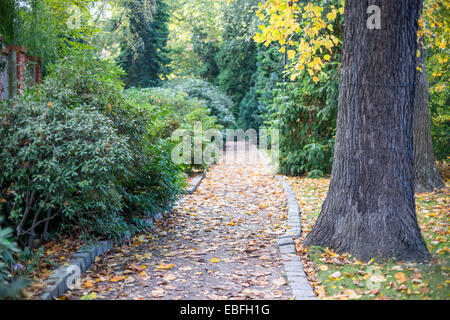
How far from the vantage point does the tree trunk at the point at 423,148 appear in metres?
7.60

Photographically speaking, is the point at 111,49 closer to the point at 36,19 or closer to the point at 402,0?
the point at 36,19

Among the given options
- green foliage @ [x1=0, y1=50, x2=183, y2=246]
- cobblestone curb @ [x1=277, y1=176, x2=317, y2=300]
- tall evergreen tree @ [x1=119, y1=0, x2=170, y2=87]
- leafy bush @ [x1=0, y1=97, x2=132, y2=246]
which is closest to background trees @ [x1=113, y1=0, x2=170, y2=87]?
tall evergreen tree @ [x1=119, y1=0, x2=170, y2=87]

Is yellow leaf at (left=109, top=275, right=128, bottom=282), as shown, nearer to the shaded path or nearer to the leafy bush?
the shaded path

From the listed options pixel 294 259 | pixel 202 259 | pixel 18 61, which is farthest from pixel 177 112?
pixel 294 259

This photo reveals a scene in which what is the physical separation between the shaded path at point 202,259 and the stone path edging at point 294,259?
0.09 metres

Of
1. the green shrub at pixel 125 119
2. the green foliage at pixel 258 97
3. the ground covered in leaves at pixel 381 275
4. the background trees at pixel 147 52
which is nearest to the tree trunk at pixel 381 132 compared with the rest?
the ground covered in leaves at pixel 381 275

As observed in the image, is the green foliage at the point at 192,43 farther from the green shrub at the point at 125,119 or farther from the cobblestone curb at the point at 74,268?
the cobblestone curb at the point at 74,268

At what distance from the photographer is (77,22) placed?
10.0 m

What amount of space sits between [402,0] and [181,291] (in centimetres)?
368

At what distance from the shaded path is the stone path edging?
9 centimetres

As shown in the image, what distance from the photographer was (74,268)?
12.7 feet

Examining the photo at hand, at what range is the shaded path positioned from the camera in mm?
3783

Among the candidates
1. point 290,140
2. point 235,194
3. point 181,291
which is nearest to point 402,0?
point 181,291

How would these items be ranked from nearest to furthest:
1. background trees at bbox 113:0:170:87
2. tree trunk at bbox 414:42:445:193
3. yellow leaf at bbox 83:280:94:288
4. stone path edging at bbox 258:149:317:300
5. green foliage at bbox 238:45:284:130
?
1. stone path edging at bbox 258:149:317:300
2. yellow leaf at bbox 83:280:94:288
3. tree trunk at bbox 414:42:445:193
4. background trees at bbox 113:0:170:87
5. green foliage at bbox 238:45:284:130
